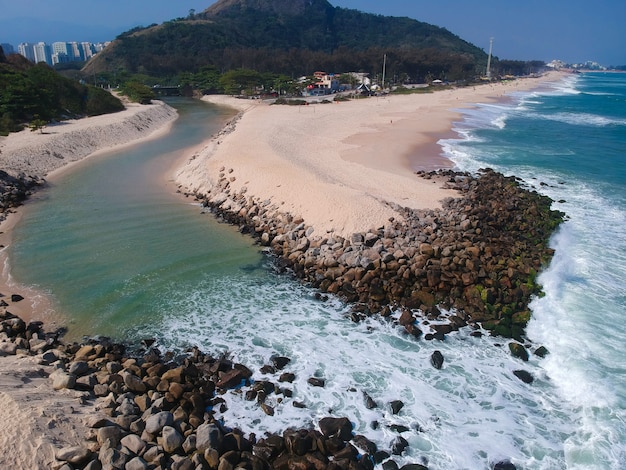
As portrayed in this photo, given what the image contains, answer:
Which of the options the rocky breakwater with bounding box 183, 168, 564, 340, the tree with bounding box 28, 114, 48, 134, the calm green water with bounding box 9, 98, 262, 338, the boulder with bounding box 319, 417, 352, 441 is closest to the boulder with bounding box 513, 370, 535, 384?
the rocky breakwater with bounding box 183, 168, 564, 340

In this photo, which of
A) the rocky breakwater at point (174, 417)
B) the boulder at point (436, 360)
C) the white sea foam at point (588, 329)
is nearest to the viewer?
the rocky breakwater at point (174, 417)

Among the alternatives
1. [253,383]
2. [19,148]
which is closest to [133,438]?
[253,383]

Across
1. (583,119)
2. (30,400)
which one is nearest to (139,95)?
(583,119)

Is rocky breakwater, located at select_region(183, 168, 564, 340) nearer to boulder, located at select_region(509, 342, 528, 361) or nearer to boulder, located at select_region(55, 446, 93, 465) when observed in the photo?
boulder, located at select_region(509, 342, 528, 361)

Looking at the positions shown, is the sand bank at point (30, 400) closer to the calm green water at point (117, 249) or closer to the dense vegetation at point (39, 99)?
the calm green water at point (117, 249)

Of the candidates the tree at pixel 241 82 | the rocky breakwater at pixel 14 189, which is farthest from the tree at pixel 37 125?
the tree at pixel 241 82

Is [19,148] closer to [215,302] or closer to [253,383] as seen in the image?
A: [215,302]

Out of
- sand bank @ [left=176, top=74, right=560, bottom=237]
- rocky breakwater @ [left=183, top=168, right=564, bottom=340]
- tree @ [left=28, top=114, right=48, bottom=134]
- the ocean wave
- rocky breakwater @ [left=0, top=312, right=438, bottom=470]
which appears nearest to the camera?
rocky breakwater @ [left=0, top=312, right=438, bottom=470]

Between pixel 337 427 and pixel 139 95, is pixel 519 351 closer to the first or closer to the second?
pixel 337 427
